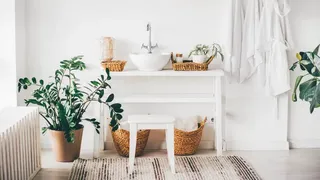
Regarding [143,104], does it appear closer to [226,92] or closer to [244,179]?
[226,92]

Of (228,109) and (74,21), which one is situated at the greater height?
(74,21)

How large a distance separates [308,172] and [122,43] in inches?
Answer: 81.8

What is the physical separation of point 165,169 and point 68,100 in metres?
1.07

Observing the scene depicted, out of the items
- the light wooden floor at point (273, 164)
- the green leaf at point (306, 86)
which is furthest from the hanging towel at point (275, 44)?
the green leaf at point (306, 86)

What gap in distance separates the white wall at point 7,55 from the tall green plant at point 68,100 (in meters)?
0.14

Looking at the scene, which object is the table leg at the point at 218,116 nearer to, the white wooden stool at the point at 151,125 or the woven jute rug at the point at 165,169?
the woven jute rug at the point at 165,169

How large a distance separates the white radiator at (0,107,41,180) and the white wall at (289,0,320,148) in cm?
251

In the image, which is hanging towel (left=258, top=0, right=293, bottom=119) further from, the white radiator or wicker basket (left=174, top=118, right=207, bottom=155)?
the white radiator

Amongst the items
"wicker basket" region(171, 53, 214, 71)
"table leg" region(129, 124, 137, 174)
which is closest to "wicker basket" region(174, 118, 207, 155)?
"wicker basket" region(171, 53, 214, 71)

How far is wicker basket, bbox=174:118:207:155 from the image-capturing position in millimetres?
4934

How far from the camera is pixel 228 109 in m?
5.16

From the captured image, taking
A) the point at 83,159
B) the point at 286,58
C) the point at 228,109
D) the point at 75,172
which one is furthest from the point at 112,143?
the point at 286,58

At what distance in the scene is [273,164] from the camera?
4711mm

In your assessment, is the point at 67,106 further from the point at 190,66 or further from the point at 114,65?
Result: the point at 190,66
